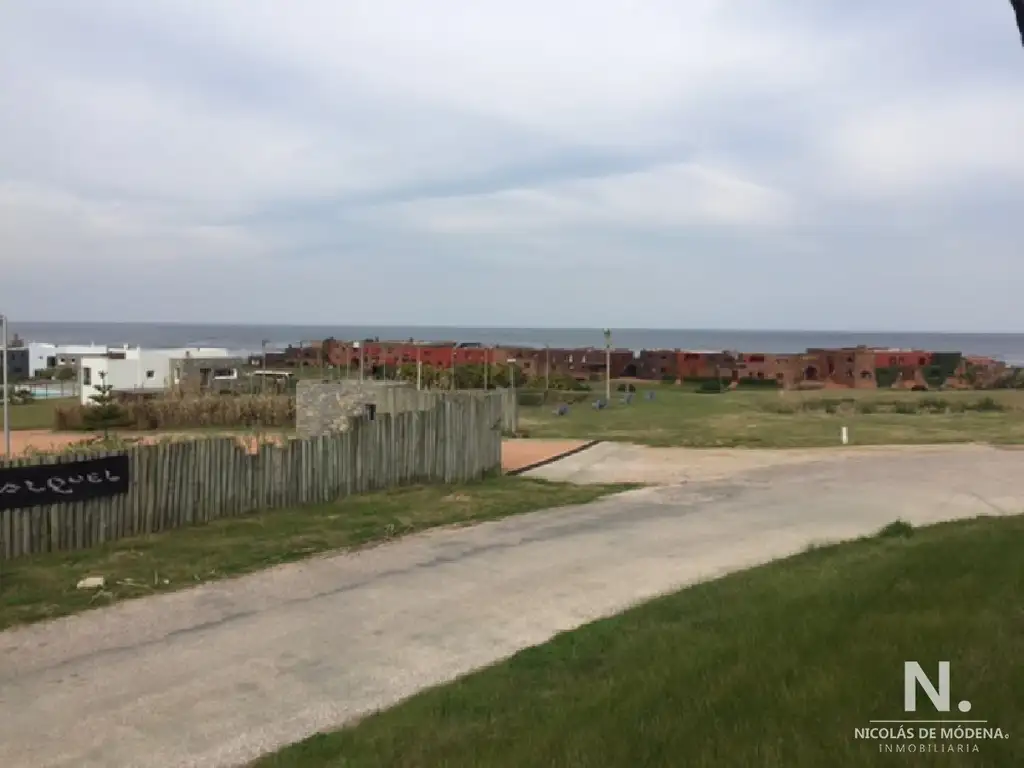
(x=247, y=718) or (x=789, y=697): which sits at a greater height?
(x=789, y=697)

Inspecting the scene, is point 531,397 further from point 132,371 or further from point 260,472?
point 260,472

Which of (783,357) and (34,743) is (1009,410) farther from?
(34,743)

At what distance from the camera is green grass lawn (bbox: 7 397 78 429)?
1367 inches

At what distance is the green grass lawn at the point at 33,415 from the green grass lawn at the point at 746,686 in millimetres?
32535

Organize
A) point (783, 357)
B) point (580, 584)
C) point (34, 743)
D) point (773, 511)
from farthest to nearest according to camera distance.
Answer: point (783, 357) → point (773, 511) → point (580, 584) → point (34, 743)

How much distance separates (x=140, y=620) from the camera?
27.7 feet

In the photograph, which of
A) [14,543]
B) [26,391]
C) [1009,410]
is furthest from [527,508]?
[26,391]

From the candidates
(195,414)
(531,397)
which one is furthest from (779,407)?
(195,414)

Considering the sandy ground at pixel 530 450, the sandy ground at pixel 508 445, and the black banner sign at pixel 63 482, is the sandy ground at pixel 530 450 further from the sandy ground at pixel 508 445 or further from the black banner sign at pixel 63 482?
the black banner sign at pixel 63 482

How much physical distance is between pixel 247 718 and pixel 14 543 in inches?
234

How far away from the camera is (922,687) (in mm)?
4438

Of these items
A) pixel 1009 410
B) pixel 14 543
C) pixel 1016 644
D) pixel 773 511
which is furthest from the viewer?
pixel 1009 410

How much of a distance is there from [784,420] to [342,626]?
85.5 ft

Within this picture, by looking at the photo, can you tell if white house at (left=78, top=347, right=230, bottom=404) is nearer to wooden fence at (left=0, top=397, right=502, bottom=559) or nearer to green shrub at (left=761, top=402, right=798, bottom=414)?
green shrub at (left=761, top=402, right=798, bottom=414)
